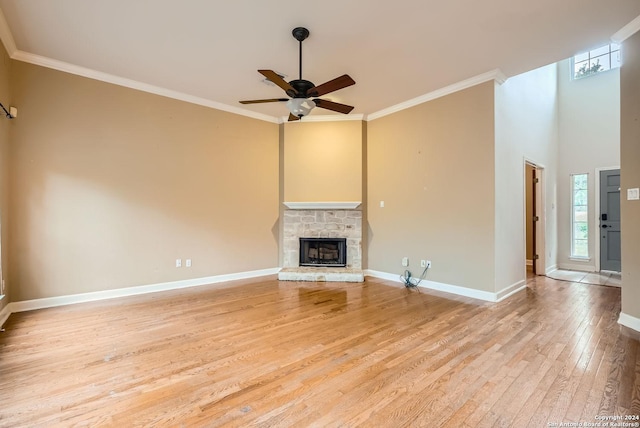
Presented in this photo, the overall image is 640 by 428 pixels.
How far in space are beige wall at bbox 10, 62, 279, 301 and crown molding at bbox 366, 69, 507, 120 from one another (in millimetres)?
2240

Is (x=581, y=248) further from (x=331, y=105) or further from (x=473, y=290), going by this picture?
(x=331, y=105)

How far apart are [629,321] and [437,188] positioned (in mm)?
2466

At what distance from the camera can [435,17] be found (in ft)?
8.82

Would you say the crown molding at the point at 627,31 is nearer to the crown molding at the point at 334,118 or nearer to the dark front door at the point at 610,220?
the crown molding at the point at 334,118

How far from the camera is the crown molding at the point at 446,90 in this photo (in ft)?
12.3

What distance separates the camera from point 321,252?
5.42 m

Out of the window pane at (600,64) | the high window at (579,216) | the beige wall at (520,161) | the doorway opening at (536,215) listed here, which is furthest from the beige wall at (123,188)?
the window pane at (600,64)

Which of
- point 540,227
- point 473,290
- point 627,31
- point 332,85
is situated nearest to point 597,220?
point 540,227

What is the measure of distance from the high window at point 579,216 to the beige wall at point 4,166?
898cm

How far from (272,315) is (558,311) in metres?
3.34

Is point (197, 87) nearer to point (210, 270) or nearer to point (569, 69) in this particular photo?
point (210, 270)

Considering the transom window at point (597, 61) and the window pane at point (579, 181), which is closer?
the transom window at point (597, 61)

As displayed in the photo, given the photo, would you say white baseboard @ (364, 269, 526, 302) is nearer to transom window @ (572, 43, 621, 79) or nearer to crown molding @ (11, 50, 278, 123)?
crown molding @ (11, 50, 278, 123)

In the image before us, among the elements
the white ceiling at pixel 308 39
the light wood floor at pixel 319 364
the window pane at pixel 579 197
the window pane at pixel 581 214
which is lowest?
the light wood floor at pixel 319 364
